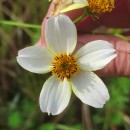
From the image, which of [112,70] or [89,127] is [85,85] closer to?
Result: [112,70]

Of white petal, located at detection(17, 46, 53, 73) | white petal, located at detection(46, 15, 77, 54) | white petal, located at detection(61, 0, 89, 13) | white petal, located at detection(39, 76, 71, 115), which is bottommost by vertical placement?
white petal, located at detection(39, 76, 71, 115)

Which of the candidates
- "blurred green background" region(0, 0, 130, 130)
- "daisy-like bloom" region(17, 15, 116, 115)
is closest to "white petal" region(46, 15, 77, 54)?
"daisy-like bloom" region(17, 15, 116, 115)

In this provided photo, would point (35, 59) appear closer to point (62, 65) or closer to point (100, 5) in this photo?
point (62, 65)

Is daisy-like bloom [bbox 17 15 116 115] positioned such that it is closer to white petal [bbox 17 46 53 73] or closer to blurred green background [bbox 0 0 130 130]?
white petal [bbox 17 46 53 73]

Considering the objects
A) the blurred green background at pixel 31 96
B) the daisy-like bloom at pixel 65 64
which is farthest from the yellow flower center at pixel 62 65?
the blurred green background at pixel 31 96

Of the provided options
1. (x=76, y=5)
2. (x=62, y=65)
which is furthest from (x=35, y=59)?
(x=76, y=5)

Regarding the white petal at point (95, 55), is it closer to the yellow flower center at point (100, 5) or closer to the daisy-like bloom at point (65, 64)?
the daisy-like bloom at point (65, 64)

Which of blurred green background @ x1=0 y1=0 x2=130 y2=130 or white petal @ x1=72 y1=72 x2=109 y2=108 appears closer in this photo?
white petal @ x1=72 y1=72 x2=109 y2=108

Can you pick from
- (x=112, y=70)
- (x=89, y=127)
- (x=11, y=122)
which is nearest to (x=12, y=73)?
(x=11, y=122)
